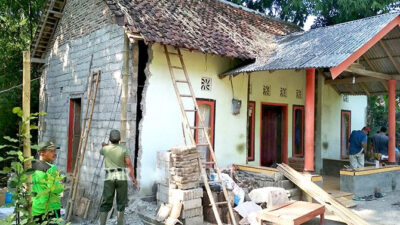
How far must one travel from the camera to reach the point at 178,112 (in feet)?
29.2

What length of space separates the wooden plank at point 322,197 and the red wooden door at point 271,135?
8.58ft

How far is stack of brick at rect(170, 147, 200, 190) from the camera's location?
23.3 ft

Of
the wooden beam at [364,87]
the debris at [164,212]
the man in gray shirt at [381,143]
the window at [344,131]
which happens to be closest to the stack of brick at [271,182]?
the debris at [164,212]

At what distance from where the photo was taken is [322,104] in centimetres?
1267

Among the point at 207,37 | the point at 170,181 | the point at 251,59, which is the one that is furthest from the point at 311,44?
the point at 170,181

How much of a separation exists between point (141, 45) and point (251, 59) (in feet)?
9.49

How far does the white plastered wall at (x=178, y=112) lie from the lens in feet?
27.1

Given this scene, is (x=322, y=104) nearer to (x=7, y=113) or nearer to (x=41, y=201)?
(x=41, y=201)

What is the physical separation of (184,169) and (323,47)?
15.4 ft

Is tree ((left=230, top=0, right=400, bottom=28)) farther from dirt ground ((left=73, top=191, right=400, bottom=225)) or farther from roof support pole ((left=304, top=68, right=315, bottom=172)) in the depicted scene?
dirt ground ((left=73, top=191, right=400, bottom=225))

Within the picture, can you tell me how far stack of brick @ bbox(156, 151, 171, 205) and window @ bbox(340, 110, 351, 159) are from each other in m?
8.17

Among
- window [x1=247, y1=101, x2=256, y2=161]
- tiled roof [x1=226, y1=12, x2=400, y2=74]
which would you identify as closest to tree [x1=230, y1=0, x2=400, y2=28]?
tiled roof [x1=226, y1=12, x2=400, y2=74]

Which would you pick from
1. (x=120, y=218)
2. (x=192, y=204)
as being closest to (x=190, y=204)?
(x=192, y=204)

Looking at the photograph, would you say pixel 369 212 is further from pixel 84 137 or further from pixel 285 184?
pixel 84 137
